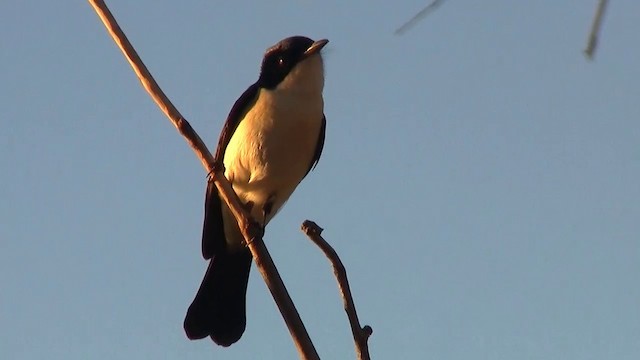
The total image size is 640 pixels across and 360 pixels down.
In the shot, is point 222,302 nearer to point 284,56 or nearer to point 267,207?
point 267,207

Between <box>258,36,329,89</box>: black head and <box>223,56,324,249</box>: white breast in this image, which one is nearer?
<box>223,56,324,249</box>: white breast

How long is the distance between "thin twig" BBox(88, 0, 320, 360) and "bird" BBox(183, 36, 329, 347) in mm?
2316

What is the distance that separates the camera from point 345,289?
102 inches

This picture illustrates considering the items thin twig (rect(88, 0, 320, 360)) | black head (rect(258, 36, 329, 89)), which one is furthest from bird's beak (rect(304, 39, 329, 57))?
thin twig (rect(88, 0, 320, 360))

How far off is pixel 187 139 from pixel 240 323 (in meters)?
2.54

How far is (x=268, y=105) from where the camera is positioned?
5.53m

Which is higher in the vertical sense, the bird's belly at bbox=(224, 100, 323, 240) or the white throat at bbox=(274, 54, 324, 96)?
the white throat at bbox=(274, 54, 324, 96)

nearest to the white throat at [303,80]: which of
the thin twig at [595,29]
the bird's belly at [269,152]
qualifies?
the bird's belly at [269,152]

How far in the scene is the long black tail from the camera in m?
5.25

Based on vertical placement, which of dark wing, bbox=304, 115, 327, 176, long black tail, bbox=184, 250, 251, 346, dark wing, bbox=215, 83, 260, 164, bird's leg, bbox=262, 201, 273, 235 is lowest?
long black tail, bbox=184, 250, 251, 346

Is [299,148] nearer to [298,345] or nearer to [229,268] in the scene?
[229,268]

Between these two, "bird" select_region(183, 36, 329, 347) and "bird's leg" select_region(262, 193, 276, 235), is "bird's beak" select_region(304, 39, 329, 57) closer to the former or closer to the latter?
"bird" select_region(183, 36, 329, 347)

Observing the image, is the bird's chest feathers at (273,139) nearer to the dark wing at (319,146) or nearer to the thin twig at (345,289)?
the dark wing at (319,146)

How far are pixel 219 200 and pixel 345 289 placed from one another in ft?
10.7
